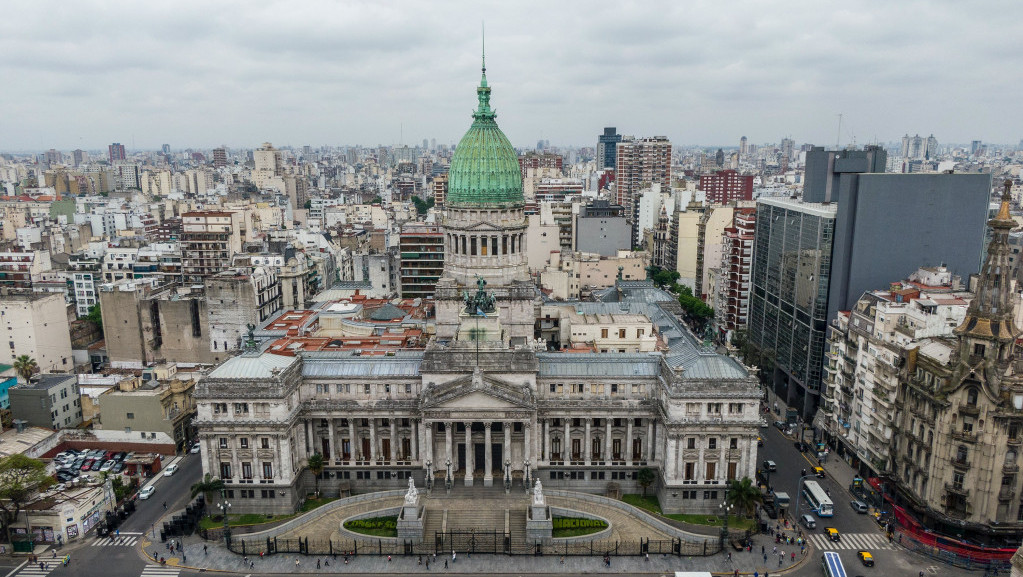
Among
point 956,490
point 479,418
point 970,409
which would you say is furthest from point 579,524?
point 970,409

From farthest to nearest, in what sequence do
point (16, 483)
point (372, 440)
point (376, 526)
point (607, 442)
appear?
1. point (372, 440)
2. point (607, 442)
3. point (376, 526)
4. point (16, 483)

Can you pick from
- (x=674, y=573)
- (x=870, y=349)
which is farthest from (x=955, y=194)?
(x=674, y=573)

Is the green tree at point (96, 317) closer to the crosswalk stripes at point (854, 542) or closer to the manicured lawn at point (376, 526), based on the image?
the manicured lawn at point (376, 526)

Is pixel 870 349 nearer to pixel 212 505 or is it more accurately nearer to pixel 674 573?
pixel 674 573

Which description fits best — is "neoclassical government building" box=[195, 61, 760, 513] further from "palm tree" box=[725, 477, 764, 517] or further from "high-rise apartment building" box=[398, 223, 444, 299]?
"high-rise apartment building" box=[398, 223, 444, 299]

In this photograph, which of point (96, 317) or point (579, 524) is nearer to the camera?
point (579, 524)

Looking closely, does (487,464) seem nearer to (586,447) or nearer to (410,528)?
(586,447)

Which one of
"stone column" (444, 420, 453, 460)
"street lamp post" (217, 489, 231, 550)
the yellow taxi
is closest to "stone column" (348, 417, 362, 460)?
"stone column" (444, 420, 453, 460)
